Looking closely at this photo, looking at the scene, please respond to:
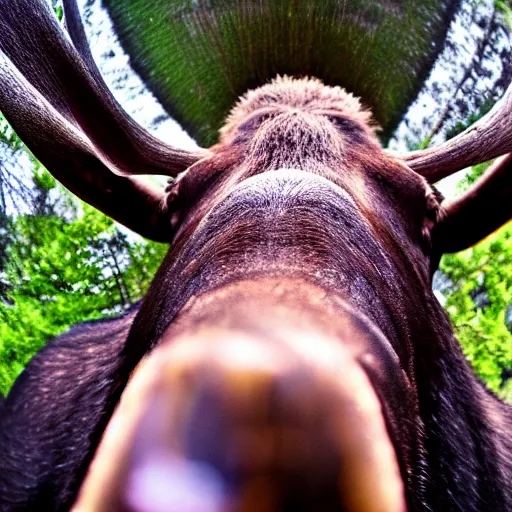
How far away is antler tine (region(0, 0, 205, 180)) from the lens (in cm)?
238

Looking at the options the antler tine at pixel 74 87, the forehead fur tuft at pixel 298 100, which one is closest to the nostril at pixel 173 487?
the antler tine at pixel 74 87

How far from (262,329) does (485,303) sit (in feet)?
9.51

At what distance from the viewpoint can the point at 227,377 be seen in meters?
0.87

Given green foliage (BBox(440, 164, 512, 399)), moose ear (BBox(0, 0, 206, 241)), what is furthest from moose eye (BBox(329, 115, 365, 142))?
green foliage (BBox(440, 164, 512, 399))

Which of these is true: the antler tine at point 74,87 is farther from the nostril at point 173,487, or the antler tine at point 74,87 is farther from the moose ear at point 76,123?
the nostril at point 173,487

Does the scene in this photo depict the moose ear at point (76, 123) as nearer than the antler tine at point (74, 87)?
Yes

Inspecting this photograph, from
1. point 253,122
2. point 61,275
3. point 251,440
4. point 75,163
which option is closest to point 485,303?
point 253,122

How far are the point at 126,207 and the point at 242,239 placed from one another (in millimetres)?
1267

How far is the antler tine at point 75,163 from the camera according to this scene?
6.63 ft

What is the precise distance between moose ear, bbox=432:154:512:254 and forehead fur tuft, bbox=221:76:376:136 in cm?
61

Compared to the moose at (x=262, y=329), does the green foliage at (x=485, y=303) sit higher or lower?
higher

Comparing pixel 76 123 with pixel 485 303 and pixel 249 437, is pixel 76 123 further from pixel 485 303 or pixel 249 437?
pixel 485 303

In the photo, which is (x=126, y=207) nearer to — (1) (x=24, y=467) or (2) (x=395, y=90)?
(1) (x=24, y=467)

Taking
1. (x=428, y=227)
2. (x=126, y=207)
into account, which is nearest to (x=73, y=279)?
(x=126, y=207)
